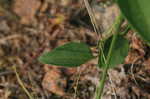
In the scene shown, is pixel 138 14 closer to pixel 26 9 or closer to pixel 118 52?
pixel 118 52

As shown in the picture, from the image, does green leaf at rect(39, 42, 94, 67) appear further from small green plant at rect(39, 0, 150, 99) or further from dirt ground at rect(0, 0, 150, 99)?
dirt ground at rect(0, 0, 150, 99)

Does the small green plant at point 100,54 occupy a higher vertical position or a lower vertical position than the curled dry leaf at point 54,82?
higher

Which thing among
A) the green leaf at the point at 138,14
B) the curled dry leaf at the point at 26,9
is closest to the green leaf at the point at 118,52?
the green leaf at the point at 138,14

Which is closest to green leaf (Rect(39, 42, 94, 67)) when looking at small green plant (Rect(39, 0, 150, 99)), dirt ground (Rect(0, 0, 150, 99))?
small green plant (Rect(39, 0, 150, 99))

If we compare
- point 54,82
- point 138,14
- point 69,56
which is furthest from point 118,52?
point 54,82

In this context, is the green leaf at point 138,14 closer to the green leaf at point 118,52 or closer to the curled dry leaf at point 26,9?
the green leaf at point 118,52

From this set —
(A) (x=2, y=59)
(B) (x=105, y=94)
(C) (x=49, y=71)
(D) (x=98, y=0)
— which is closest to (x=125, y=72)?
(B) (x=105, y=94)

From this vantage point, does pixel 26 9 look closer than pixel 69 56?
No
